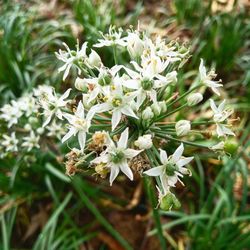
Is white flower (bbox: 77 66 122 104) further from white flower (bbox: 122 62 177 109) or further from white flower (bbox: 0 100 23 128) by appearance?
white flower (bbox: 0 100 23 128)

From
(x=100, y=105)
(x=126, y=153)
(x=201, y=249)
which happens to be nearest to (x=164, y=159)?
(x=126, y=153)

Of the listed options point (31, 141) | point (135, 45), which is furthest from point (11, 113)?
point (135, 45)

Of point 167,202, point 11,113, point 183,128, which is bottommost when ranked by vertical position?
point 11,113

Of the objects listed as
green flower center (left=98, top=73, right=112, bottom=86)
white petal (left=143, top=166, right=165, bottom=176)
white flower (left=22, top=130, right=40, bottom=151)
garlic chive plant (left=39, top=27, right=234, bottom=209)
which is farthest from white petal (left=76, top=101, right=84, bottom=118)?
white flower (left=22, top=130, right=40, bottom=151)

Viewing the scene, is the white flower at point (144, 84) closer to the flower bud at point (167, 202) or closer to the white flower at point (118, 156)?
the white flower at point (118, 156)

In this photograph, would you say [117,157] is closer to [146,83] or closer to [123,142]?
[123,142]
